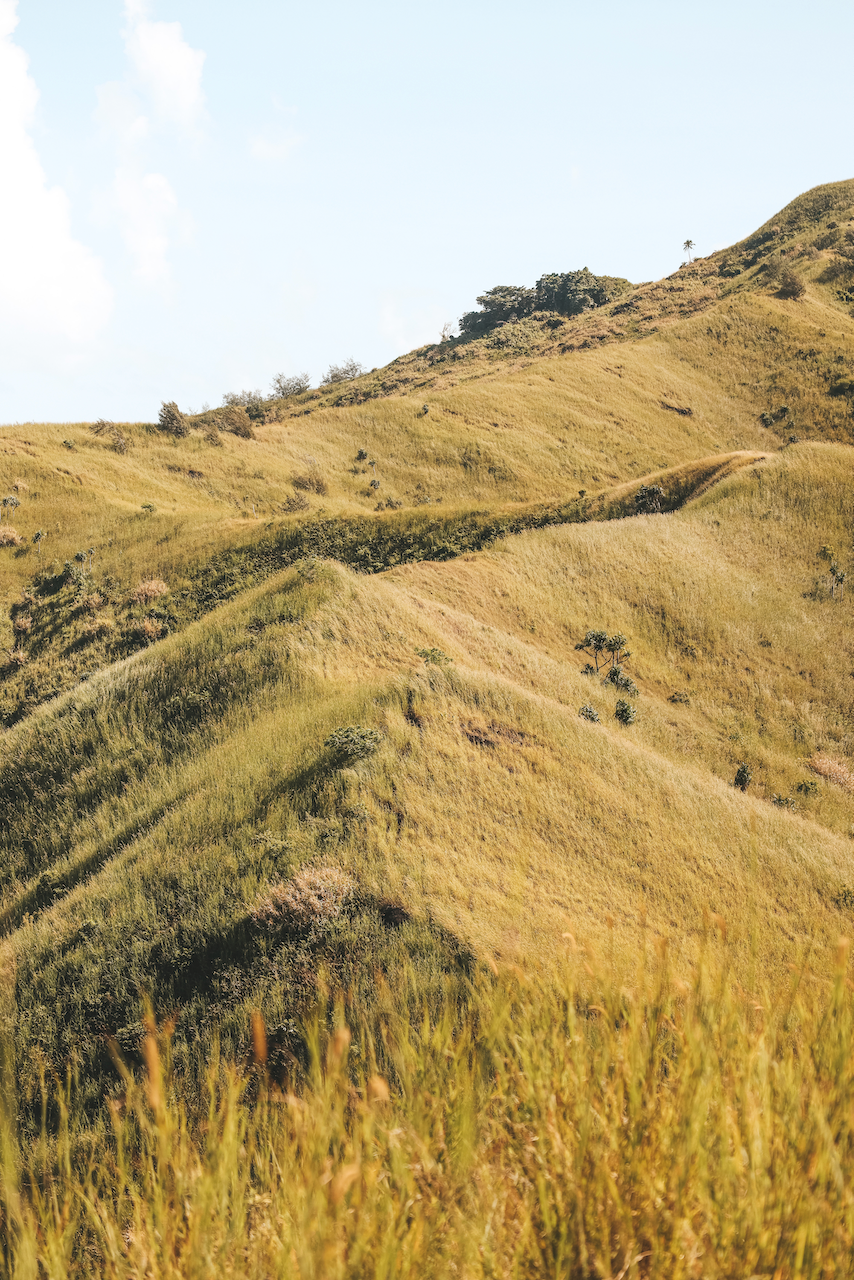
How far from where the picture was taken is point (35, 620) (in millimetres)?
30719

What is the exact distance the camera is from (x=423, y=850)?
400 inches

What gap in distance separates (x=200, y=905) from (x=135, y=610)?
2324cm

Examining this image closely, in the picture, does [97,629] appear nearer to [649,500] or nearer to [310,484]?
[310,484]

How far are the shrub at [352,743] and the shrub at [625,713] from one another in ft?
38.0

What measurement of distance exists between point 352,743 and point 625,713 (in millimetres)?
12461

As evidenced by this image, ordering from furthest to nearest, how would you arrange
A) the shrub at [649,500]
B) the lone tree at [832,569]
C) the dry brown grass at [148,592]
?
the shrub at [649,500] < the lone tree at [832,569] < the dry brown grass at [148,592]

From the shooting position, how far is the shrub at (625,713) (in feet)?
71.2

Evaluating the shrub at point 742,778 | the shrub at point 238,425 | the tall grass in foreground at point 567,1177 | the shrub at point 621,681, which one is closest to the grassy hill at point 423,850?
the tall grass in foreground at point 567,1177

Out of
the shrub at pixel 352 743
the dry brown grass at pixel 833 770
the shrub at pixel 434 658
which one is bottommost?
the dry brown grass at pixel 833 770

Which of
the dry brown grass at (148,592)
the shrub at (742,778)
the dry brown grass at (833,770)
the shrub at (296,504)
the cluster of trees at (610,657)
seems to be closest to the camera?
the shrub at (742,778)

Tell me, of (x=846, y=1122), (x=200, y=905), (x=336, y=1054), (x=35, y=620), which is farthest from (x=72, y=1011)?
(x=35, y=620)

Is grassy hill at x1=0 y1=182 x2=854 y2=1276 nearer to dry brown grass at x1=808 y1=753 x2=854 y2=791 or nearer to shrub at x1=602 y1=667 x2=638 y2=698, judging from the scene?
dry brown grass at x1=808 y1=753 x2=854 y2=791

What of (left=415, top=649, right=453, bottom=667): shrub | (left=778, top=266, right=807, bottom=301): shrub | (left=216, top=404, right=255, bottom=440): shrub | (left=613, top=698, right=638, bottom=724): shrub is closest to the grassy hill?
(left=415, top=649, right=453, bottom=667): shrub

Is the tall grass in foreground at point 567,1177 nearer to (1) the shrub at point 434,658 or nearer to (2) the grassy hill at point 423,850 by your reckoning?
(2) the grassy hill at point 423,850
